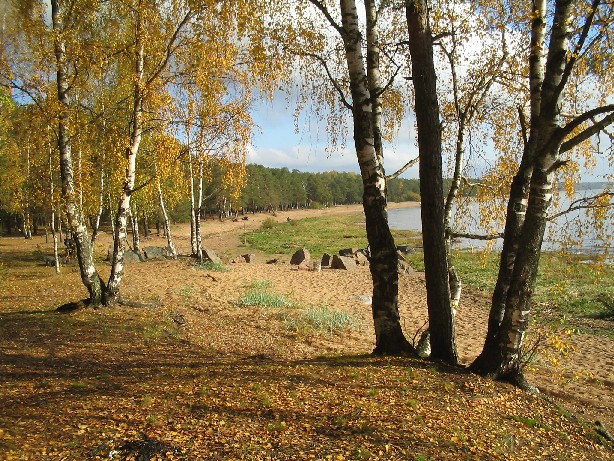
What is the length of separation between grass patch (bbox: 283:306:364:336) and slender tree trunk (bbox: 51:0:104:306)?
4.75 metres

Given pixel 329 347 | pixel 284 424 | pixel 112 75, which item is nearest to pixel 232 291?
pixel 329 347

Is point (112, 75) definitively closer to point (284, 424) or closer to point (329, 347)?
point (329, 347)

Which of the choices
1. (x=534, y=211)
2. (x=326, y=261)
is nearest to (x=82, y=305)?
(x=534, y=211)

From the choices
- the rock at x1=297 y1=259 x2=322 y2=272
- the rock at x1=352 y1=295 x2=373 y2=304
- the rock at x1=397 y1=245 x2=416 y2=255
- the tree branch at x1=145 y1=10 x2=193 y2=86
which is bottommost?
the rock at x1=352 y1=295 x2=373 y2=304

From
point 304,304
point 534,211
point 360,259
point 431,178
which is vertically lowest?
point 304,304

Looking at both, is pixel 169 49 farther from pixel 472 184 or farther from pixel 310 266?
pixel 310 266

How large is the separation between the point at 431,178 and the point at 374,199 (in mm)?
808

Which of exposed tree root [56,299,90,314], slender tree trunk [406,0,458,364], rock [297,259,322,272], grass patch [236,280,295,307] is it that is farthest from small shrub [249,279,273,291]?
slender tree trunk [406,0,458,364]

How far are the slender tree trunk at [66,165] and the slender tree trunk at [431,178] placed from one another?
6.76m

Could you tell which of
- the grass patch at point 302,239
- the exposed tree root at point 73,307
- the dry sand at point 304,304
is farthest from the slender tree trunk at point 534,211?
the grass patch at point 302,239

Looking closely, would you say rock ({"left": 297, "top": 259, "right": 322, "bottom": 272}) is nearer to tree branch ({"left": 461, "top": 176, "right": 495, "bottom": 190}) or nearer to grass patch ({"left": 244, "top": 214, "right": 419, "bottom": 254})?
grass patch ({"left": 244, "top": 214, "right": 419, "bottom": 254})

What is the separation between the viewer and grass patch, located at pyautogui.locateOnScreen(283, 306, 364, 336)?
10.9 meters

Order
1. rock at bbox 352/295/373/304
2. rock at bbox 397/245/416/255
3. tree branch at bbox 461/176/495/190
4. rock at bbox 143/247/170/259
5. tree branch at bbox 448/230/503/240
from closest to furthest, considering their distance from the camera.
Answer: tree branch at bbox 448/230/503/240, tree branch at bbox 461/176/495/190, rock at bbox 352/295/373/304, rock at bbox 143/247/170/259, rock at bbox 397/245/416/255

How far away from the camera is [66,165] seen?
9008mm
